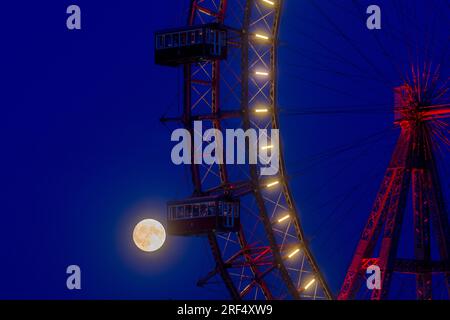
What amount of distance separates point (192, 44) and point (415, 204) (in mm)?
8528

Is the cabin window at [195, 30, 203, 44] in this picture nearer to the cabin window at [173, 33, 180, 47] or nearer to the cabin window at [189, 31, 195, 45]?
the cabin window at [189, 31, 195, 45]

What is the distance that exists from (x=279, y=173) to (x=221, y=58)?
13.3 feet

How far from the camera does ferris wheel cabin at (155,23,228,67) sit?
56562 millimetres

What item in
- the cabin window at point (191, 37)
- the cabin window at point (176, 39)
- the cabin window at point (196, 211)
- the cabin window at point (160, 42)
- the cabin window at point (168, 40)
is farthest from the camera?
the cabin window at point (160, 42)

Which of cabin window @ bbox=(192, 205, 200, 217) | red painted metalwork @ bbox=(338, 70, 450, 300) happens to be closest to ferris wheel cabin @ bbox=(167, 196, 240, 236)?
cabin window @ bbox=(192, 205, 200, 217)

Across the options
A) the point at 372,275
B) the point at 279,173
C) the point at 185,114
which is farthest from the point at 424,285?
the point at 185,114

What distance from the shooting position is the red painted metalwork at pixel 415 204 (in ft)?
186

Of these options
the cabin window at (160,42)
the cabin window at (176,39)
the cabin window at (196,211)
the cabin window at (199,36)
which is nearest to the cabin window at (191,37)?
the cabin window at (199,36)

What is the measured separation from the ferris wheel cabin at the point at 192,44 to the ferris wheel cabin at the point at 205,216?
435cm

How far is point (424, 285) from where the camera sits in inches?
2253

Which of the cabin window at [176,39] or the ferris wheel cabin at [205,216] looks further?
the cabin window at [176,39]

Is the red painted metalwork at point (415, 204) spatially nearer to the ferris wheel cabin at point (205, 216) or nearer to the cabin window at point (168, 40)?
the ferris wheel cabin at point (205, 216)
